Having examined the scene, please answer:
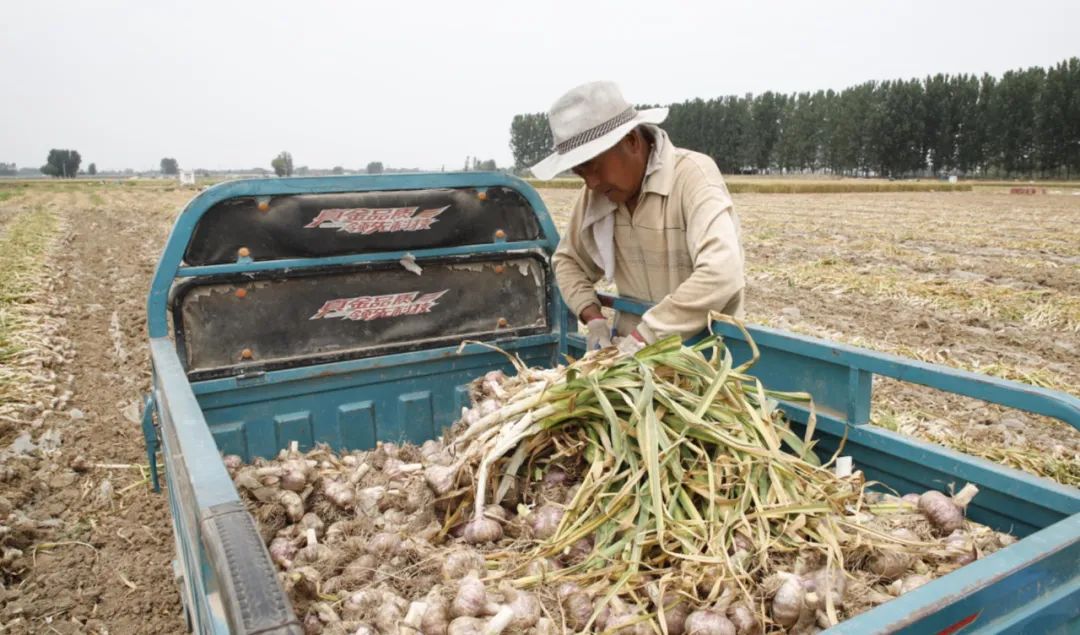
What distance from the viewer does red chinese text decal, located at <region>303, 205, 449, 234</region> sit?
335cm

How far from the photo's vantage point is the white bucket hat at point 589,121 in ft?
10.3

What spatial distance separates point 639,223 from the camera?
11.3 ft

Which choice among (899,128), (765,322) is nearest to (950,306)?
(765,322)

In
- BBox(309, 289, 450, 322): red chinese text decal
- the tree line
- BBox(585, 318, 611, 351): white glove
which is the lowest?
BBox(585, 318, 611, 351): white glove

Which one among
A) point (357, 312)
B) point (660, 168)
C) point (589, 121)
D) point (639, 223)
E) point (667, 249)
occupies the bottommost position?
point (357, 312)

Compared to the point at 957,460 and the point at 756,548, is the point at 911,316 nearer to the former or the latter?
the point at 957,460

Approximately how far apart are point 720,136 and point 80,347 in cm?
9332

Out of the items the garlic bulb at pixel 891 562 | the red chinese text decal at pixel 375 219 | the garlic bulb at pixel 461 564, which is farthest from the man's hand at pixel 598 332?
the garlic bulb at pixel 891 562

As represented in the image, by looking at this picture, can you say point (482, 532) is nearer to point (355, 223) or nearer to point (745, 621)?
point (745, 621)

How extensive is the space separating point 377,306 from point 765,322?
19.8 feet

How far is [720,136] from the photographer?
95.1 metres

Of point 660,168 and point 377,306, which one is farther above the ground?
point 660,168

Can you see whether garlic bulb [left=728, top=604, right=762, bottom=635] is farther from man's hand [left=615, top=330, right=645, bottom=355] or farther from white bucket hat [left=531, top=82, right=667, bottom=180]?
white bucket hat [left=531, top=82, right=667, bottom=180]

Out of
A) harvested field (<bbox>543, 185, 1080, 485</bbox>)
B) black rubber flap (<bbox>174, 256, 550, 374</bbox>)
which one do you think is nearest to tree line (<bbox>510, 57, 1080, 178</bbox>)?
harvested field (<bbox>543, 185, 1080, 485</bbox>)
